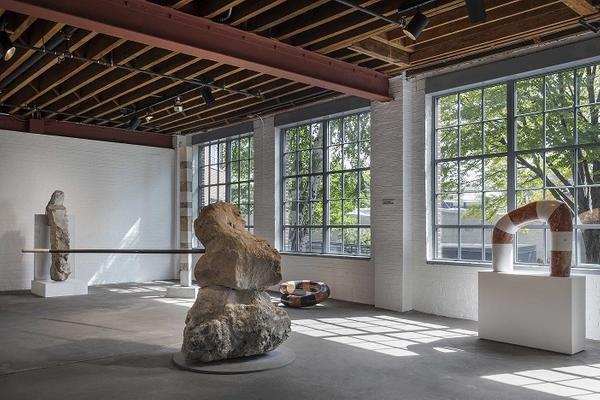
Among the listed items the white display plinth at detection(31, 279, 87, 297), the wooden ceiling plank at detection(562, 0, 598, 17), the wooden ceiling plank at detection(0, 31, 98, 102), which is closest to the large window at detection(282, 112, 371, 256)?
the wooden ceiling plank at detection(562, 0, 598, 17)

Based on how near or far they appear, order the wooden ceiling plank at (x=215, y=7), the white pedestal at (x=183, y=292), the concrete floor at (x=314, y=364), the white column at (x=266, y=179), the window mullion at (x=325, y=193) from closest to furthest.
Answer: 1. the concrete floor at (x=314, y=364)
2. the wooden ceiling plank at (x=215, y=7)
3. the white pedestal at (x=183, y=292)
4. the window mullion at (x=325, y=193)
5. the white column at (x=266, y=179)

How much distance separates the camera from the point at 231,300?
5.10 m

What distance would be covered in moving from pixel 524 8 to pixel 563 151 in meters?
1.86

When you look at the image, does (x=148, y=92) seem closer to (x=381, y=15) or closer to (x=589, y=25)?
(x=381, y=15)

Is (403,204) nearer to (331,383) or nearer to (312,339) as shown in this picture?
(312,339)

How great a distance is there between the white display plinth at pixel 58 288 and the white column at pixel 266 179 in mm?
3572

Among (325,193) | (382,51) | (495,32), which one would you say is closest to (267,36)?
(382,51)

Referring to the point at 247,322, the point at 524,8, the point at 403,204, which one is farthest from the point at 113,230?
the point at 524,8

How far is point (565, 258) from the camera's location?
5566mm

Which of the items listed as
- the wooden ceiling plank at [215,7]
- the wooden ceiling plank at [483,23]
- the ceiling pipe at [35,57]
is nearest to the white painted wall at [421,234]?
the wooden ceiling plank at [483,23]

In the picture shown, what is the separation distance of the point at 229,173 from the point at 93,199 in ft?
10.1

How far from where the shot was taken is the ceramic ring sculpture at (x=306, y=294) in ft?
27.2

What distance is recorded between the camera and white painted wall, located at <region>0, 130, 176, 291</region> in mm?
10586

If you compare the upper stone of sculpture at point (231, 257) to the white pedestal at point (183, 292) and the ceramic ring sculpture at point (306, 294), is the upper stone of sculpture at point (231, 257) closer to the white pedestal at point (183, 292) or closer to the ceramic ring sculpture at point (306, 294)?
the ceramic ring sculpture at point (306, 294)
